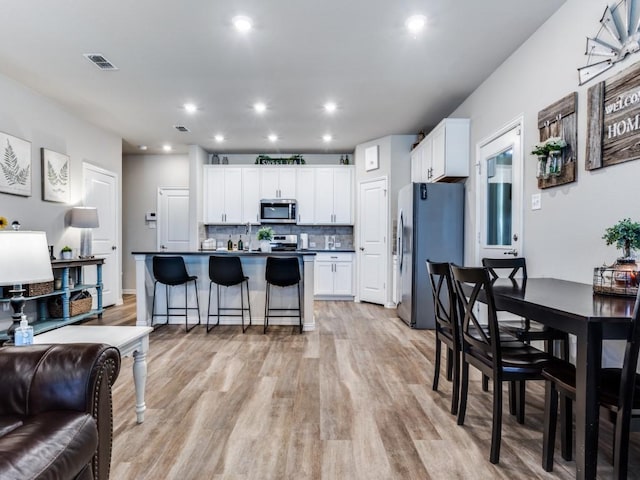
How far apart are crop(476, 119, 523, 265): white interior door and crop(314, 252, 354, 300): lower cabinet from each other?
9.32 ft

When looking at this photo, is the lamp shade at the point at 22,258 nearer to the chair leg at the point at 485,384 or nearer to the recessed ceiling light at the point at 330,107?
the chair leg at the point at 485,384

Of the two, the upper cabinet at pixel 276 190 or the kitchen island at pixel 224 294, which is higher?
the upper cabinet at pixel 276 190

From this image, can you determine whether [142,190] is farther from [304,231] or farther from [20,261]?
[20,261]

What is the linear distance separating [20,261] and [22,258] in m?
0.01

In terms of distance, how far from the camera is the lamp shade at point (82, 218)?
15.4 feet

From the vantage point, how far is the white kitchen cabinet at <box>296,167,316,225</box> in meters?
6.75

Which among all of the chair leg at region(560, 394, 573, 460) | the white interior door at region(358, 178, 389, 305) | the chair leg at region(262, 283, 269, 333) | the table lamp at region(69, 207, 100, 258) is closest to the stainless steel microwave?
the white interior door at region(358, 178, 389, 305)

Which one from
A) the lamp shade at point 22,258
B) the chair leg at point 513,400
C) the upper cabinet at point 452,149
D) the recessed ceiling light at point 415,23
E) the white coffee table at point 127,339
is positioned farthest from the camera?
the upper cabinet at point 452,149

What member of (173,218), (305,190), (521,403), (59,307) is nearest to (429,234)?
(521,403)

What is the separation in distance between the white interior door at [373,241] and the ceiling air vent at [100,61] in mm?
4029

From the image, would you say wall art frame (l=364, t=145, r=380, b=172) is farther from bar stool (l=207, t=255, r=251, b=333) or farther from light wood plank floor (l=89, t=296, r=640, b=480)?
light wood plank floor (l=89, t=296, r=640, b=480)

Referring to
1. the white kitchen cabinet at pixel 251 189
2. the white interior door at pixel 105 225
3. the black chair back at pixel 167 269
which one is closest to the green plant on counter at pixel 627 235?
the black chair back at pixel 167 269

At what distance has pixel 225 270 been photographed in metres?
4.16

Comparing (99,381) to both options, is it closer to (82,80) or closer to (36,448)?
(36,448)
